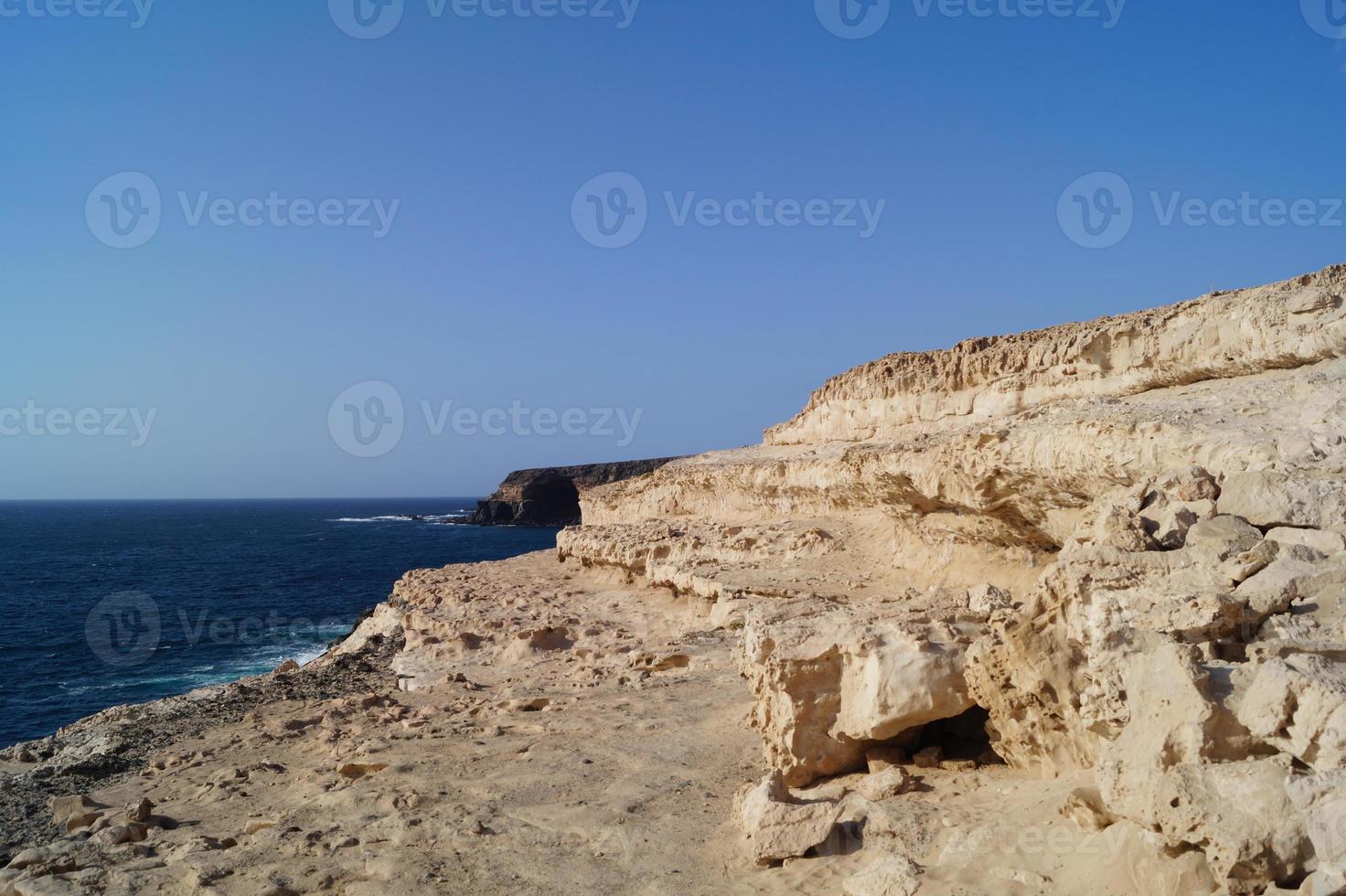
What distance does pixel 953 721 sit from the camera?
6.57 m

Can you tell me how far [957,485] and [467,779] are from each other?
6.28 m

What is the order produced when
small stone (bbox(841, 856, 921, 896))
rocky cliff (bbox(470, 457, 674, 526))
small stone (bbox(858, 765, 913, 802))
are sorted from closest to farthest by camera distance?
small stone (bbox(841, 856, 921, 896)) → small stone (bbox(858, 765, 913, 802)) → rocky cliff (bbox(470, 457, 674, 526))

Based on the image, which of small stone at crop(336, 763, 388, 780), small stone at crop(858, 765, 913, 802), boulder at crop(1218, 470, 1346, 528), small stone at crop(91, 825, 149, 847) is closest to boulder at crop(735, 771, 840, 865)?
small stone at crop(858, 765, 913, 802)

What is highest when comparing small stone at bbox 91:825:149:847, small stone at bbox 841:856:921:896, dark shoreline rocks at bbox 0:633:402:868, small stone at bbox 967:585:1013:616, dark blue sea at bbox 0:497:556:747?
small stone at bbox 967:585:1013:616

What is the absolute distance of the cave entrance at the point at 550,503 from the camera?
86312 millimetres

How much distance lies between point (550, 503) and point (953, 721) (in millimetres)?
82679

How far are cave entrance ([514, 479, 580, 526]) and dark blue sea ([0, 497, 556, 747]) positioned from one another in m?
15.4

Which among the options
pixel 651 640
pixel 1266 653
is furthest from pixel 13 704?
pixel 1266 653

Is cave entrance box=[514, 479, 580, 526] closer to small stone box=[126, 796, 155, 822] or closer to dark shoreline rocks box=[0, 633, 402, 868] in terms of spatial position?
dark shoreline rocks box=[0, 633, 402, 868]

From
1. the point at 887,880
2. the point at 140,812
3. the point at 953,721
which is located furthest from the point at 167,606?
the point at 887,880

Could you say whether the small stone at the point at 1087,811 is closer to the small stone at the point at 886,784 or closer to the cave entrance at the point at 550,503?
the small stone at the point at 886,784

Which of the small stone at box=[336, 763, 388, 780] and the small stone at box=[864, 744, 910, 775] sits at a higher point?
the small stone at box=[864, 744, 910, 775]

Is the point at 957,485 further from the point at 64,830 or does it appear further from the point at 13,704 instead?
the point at 13,704

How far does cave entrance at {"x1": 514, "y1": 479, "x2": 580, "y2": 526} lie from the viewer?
8631 centimetres
